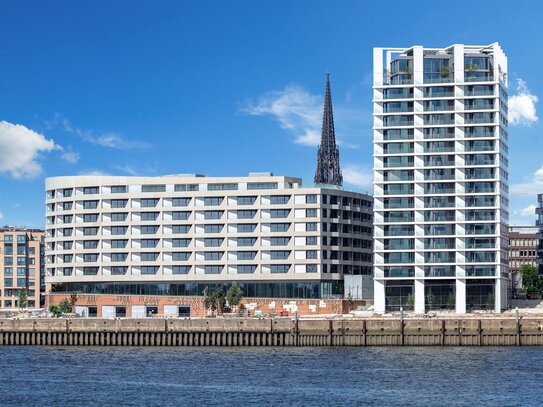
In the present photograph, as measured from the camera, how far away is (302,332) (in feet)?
549

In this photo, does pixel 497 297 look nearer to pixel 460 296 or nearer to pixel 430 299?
pixel 460 296

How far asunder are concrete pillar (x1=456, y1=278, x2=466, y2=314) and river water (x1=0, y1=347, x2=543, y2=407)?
39588mm

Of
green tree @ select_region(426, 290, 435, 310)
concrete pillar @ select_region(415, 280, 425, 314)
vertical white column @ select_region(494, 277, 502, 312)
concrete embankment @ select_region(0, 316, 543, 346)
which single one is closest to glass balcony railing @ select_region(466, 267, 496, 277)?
vertical white column @ select_region(494, 277, 502, 312)

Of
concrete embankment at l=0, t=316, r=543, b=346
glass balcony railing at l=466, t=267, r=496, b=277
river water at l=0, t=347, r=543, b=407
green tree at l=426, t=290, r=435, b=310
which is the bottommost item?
river water at l=0, t=347, r=543, b=407

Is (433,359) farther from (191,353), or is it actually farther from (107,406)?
(107,406)

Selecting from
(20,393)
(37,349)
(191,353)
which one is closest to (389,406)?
(20,393)

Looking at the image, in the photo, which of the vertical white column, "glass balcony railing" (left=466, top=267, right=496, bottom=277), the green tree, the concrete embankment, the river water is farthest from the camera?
the green tree

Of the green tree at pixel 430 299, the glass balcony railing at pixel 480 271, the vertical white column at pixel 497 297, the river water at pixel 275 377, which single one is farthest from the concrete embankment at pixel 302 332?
the glass balcony railing at pixel 480 271

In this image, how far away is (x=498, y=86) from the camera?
199 m

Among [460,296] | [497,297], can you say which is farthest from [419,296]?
[497,297]

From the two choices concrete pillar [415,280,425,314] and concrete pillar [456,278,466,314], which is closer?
concrete pillar [456,278,466,314]

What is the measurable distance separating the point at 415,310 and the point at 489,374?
77652mm

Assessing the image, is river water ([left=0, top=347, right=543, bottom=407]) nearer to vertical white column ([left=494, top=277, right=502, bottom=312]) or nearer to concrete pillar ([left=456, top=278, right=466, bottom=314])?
concrete pillar ([left=456, top=278, right=466, bottom=314])

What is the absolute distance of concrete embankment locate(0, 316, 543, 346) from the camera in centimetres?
16312
